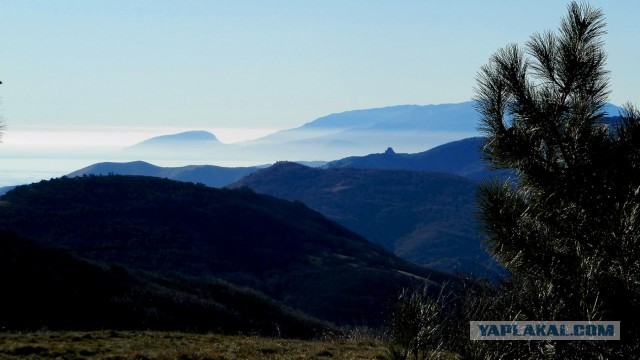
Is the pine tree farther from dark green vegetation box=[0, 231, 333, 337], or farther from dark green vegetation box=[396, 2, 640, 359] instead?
dark green vegetation box=[0, 231, 333, 337]

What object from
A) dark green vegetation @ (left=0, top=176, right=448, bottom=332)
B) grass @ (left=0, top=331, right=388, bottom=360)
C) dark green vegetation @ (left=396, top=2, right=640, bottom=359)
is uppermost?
dark green vegetation @ (left=396, top=2, right=640, bottom=359)

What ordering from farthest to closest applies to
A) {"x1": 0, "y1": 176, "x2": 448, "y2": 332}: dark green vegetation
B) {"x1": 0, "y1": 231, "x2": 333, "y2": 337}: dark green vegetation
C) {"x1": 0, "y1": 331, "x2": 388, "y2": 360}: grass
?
{"x1": 0, "y1": 176, "x2": 448, "y2": 332}: dark green vegetation, {"x1": 0, "y1": 231, "x2": 333, "y2": 337}: dark green vegetation, {"x1": 0, "y1": 331, "x2": 388, "y2": 360}: grass

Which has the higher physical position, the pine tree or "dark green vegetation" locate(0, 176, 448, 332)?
the pine tree

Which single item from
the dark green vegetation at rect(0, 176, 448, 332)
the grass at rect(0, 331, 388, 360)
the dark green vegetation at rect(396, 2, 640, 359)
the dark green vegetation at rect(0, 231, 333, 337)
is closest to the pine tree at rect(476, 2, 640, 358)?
the dark green vegetation at rect(396, 2, 640, 359)

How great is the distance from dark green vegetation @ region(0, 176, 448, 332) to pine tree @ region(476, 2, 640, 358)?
55122 millimetres

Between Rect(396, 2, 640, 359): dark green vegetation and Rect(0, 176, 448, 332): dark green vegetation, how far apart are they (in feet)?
181

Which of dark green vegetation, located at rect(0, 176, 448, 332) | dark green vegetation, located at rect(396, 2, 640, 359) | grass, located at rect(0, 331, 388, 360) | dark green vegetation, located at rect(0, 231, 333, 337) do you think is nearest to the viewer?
dark green vegetation, located at rect(396, 2, 640, 359)

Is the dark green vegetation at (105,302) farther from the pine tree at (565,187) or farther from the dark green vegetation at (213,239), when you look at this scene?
the dark green vegetation at (213,239)

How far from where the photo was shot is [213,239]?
97.2 meters

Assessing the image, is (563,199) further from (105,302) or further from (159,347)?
(105,302)

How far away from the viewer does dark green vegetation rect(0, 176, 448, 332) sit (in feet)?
245

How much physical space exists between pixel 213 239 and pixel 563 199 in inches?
3610

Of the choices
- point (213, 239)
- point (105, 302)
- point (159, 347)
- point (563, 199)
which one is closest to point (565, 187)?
point (563, 199)

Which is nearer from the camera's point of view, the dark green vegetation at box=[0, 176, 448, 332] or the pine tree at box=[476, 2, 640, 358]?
the pine tree at box=[476, 2, 640, 358]
